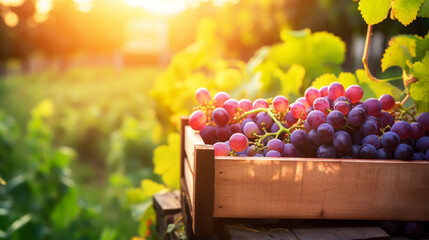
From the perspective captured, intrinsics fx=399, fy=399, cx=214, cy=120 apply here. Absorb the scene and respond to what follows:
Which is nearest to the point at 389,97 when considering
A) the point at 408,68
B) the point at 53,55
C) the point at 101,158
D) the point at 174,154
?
the point at 408,68

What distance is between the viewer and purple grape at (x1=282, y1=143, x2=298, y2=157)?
96cm

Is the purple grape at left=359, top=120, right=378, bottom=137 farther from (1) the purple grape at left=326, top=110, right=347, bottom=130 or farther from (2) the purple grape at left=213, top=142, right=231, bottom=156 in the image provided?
(2) the purple grape at left=213, top=142, right=231, bottom=156

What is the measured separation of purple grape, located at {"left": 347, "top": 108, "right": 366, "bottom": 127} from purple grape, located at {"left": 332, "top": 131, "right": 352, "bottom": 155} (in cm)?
4

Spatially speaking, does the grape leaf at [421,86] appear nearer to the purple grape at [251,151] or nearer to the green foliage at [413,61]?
the green foliage at [413,61]

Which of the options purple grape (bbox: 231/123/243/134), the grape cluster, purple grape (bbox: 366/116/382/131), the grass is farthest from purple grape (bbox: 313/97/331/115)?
the grass

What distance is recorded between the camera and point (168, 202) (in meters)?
1.37

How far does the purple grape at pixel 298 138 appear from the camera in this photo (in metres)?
0.96

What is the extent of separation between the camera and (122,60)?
4353 cm

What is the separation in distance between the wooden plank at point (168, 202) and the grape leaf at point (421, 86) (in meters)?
0.80

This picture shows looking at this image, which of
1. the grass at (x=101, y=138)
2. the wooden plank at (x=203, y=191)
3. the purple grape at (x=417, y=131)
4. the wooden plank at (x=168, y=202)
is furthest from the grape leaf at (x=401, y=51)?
the grass at (x=101, y=138)

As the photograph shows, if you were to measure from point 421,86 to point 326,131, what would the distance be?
0.39m

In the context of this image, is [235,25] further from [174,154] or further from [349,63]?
[174,154]

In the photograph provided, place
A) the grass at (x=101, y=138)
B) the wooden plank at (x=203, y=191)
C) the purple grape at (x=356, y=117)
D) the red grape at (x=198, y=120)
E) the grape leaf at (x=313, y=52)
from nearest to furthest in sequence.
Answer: the wooden plank at (x=203, y=191) → the purple grape at (x=356, y=117) → the red grape at (x=198, y=120) → the grape leaf at (x=313, y=52) → the grass at (x=101, y=138)

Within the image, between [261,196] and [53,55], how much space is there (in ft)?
91.7
